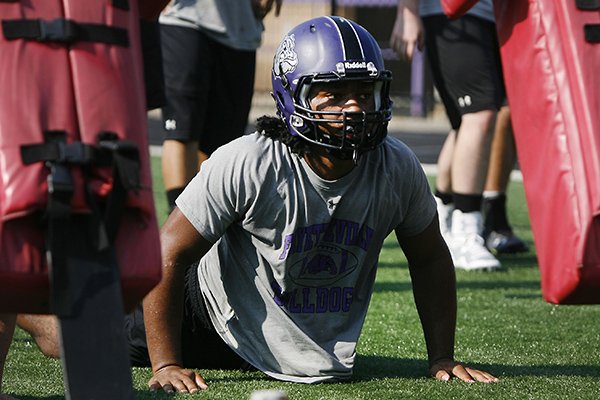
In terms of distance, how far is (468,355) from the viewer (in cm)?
404

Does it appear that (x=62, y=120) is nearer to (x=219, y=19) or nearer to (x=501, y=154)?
(x=219, y=19)

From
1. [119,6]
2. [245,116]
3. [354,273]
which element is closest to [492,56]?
[245,116]

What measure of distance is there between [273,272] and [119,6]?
117 centimetres

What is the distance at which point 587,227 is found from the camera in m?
2.77

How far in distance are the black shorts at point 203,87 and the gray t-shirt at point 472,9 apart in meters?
0.88

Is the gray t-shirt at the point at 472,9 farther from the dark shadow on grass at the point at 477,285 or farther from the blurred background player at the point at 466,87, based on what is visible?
the dark shadow on grass at the point at 477,285

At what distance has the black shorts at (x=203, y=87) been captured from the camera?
564cm

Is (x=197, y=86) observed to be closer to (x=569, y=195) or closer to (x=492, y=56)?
(x=492, y=56)

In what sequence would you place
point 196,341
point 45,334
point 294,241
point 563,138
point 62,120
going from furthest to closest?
point 45,334 < point 196,341 < point 294,241 < point 563,138 < point 62,120

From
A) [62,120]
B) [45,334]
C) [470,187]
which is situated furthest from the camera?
[470,187]

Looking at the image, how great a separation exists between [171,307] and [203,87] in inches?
95.3

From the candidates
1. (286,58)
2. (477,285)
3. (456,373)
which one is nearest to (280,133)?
(286,58)

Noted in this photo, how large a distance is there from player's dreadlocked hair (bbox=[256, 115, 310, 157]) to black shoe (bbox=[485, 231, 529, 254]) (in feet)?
11.2

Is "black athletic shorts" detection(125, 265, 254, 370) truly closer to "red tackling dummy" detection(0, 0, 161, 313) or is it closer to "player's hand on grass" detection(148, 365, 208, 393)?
"player's hand on grass" detection(148, 365, 208, 393)
